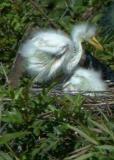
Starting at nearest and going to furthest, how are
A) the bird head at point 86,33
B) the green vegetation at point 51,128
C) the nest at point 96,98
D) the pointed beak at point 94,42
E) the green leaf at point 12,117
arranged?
the green vegetation at point 51,128, the green leaf at point 12,117, the nest at point 96,98, the bird head at point 86,33, the pointed beak at point 94,42

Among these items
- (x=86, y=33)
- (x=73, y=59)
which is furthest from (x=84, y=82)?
(x=86, y=33)

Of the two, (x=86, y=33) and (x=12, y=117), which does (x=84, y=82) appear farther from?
(x=12, y=117)

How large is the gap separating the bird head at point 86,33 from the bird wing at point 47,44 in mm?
190

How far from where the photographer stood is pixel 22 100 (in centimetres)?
421

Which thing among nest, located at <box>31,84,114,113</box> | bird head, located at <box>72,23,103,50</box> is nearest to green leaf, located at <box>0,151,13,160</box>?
nest, located at <box>31,84,114,113</box>

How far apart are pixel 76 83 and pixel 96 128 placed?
1.00 meters

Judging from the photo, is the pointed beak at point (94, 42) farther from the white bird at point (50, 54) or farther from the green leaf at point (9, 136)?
A: the green leaf at point (9, 136)

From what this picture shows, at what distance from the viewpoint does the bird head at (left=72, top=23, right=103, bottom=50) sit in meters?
5.46

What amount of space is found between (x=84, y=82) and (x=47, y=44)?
1.13 ft

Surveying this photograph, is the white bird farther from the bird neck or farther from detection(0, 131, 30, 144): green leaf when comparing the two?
detection(0, 131, 30, 144): green leaf

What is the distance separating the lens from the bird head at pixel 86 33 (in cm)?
546

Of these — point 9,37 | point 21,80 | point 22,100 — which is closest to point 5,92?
point 22,100

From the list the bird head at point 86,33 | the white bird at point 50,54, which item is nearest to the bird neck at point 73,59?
the white bird at point 50,54

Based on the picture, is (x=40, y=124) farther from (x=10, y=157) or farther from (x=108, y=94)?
(x=108, y=94)
